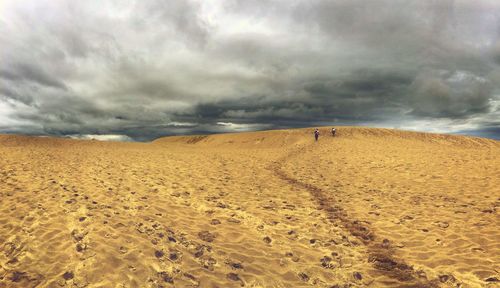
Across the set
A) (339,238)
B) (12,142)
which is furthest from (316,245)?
(12,142)

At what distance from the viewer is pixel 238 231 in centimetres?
941

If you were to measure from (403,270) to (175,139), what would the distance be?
461 ft

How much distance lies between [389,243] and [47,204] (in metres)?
11.5

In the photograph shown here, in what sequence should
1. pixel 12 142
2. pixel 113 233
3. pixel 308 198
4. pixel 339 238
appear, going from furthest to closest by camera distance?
pixel 12 142 → pixel 308 198 → pixel 339 238 → pixel 113 233

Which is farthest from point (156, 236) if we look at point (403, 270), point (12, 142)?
point (12, 142)

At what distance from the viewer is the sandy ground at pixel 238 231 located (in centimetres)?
683

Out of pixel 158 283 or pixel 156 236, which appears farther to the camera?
pixel 156 236

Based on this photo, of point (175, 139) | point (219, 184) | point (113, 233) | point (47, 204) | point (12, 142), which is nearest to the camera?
point (113, 233)

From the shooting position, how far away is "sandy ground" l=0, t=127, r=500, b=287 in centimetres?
683

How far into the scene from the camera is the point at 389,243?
9.13 metres

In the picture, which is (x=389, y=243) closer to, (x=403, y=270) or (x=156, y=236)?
(x=403, y=270)

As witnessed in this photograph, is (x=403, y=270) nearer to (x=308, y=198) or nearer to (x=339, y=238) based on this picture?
(x=339, y=238)

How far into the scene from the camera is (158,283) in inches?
247

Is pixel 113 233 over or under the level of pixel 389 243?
over
